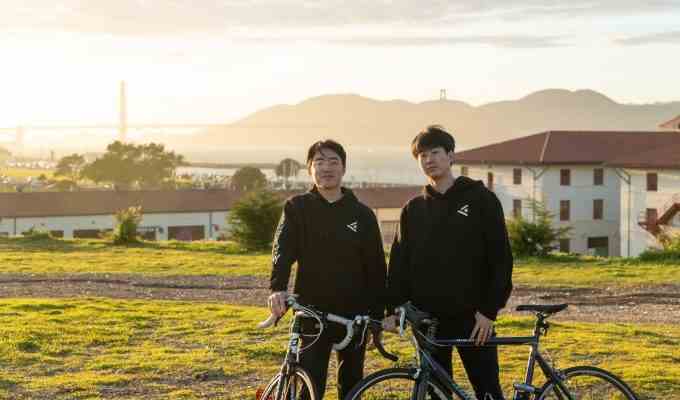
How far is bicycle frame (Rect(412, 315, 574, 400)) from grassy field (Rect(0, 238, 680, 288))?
14.5 m

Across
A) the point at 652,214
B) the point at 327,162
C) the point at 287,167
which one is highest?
the point at 287,167

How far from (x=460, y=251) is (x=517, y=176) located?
6679cm

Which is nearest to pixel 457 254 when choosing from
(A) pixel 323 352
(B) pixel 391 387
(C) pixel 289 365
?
(B) pixel 391 387

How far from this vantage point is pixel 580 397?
18.8 feet

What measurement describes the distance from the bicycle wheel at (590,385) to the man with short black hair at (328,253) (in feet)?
3.79

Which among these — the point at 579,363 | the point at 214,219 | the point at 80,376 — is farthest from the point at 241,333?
the point at 214,219

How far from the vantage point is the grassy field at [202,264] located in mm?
20828

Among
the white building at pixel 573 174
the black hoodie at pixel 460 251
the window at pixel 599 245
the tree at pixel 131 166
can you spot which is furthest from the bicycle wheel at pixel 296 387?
the tree at pixel 131 166

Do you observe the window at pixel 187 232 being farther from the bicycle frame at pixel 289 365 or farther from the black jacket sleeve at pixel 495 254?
the black jacket sleeve at pixel 495 254

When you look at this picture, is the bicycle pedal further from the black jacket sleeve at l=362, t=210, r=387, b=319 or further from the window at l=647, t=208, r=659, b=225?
the window at l=647, t=208, r=659, b=225

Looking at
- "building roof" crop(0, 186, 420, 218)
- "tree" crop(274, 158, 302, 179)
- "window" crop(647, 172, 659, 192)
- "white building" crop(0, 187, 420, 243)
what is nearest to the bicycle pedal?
"window" crop(647, 172, 659, 192)

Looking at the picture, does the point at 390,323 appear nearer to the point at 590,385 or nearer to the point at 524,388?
the point at 524,388

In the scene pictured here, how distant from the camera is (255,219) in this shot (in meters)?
28.4

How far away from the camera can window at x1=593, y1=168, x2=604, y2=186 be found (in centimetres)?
6931
